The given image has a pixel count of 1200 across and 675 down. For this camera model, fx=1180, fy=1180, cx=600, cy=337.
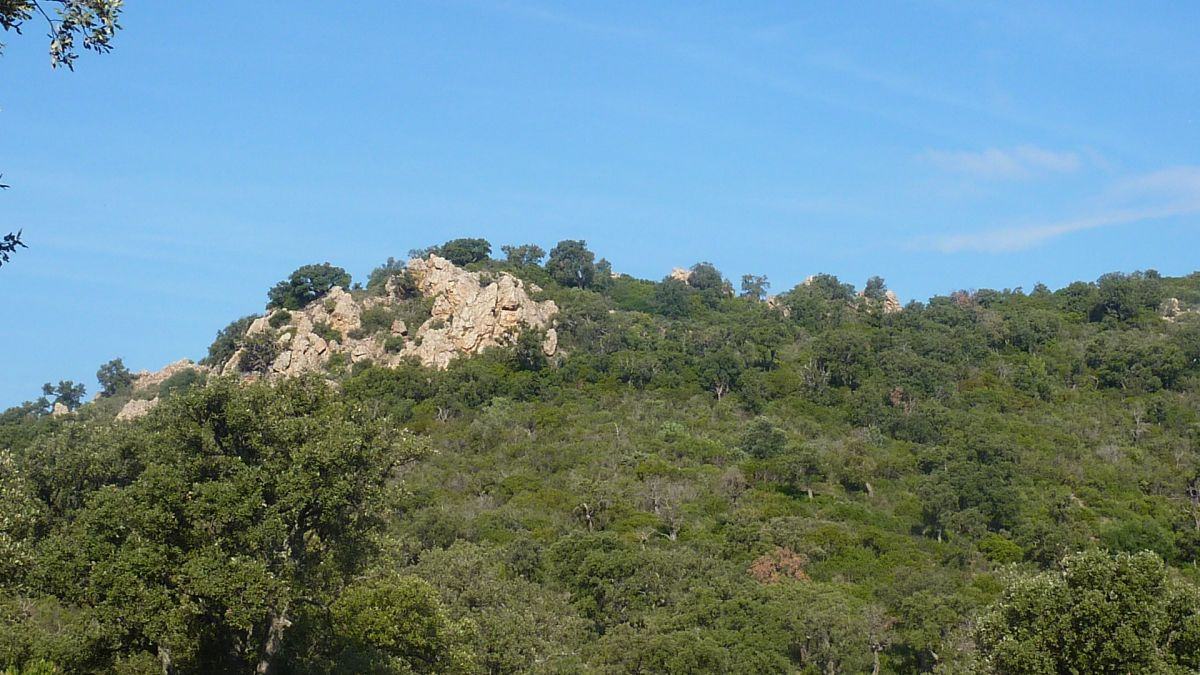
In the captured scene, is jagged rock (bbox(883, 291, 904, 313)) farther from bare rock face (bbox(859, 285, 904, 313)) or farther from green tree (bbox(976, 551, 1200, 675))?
green tree (bbox(976, 551, 1200, 675))

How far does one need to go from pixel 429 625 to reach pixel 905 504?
39763mm

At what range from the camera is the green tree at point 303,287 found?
90.3 m

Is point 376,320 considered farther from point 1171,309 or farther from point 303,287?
point 1171,309

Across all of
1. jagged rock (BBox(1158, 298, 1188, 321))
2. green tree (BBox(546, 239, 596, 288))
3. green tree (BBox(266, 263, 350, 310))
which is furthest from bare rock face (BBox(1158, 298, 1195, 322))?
green tree (BBox(266, 263, 350, 310))

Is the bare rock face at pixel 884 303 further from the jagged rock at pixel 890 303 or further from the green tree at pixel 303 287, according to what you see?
the green tree at pixel 303 287

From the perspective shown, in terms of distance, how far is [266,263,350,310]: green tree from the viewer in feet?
296

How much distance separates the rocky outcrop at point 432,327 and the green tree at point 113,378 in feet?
60.9

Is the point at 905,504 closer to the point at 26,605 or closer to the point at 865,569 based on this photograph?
the point at 865,569

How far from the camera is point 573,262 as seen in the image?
103812mm

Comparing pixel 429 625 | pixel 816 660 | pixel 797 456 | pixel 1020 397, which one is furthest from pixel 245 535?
pixel 1020 397

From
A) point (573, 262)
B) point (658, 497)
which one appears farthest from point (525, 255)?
point (658, 497)

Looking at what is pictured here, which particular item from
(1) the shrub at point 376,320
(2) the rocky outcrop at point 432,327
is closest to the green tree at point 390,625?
(2) the rocky outcrop at point 432,327

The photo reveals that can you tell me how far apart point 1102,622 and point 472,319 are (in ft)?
194

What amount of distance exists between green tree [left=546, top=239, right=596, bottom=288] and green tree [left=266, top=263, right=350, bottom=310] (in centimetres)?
1987
